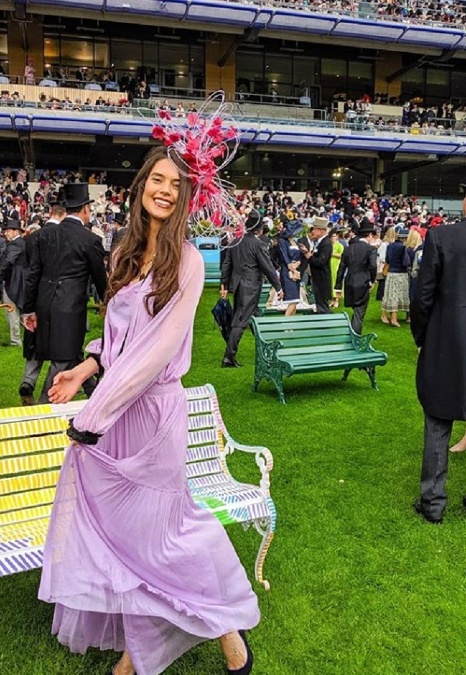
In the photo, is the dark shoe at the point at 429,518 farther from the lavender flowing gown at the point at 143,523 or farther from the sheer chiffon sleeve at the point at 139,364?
the sheer chiffon sleeve at the point at 139,364

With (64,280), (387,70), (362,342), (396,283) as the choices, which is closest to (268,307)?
(396,283)

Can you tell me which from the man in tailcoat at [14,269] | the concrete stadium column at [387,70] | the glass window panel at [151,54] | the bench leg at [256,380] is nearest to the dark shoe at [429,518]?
the bench leg at [256,380]

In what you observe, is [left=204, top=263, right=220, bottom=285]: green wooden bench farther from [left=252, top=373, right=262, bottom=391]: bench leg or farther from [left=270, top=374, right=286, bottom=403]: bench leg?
[left=270, top=374, right=286, bottom=403]: bench leg

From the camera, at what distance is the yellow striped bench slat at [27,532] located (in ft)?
9.84

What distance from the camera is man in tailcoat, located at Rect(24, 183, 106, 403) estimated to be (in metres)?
5.43

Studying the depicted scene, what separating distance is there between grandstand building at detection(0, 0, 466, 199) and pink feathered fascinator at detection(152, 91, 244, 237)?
94.4ft

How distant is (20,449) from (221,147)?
1.82 metres

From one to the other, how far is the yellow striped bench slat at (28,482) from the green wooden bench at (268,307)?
884cm

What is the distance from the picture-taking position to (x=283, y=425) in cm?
634

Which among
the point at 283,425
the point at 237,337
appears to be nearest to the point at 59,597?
the point at 283,425

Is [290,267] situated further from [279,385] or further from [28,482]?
[28,482]

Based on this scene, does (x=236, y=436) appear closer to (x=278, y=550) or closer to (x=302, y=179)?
(x=278, y=550)

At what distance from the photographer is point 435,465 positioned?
416cm

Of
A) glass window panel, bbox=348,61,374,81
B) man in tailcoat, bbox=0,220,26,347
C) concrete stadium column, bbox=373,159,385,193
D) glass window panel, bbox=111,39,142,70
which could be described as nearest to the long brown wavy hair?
man in tailcoat, bbox=0,220,26,347
